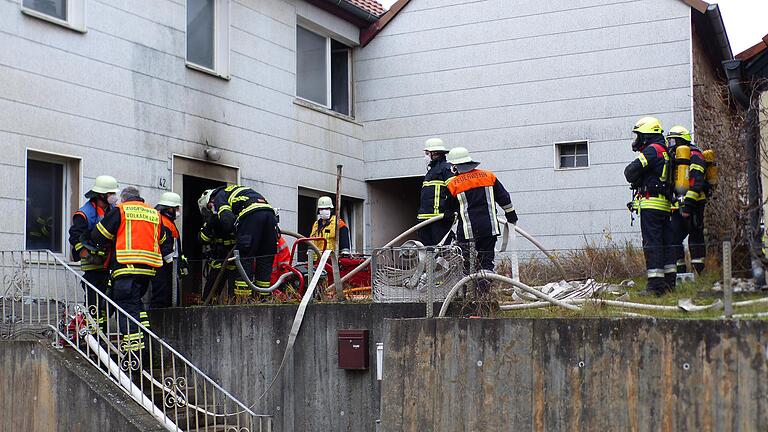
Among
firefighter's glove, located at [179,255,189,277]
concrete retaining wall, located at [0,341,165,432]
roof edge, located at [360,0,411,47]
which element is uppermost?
roof edge, located at [360,0,411,47]

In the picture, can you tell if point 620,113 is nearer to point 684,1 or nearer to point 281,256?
point 684,1

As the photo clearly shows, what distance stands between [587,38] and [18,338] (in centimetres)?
946

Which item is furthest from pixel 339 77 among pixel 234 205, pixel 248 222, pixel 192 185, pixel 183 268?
pixel 183 268

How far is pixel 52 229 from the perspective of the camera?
11.3 m

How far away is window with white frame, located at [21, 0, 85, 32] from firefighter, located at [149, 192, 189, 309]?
7.42ft

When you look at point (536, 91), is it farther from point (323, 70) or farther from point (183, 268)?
point (183, 268)

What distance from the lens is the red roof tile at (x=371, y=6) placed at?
16.5m

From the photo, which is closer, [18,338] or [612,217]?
[18,338]

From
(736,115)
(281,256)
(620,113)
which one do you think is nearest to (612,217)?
(620,113)

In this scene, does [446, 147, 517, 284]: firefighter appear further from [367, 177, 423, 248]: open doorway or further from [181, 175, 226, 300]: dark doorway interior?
[367, 177, 423, 248]: open doorway

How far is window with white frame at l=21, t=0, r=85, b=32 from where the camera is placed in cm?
1113

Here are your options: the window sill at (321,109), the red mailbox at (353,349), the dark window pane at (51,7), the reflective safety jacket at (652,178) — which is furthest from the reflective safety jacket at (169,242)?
the reflective safety jacket at (652,178)

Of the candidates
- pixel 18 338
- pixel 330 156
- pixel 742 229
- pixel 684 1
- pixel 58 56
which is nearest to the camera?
pixel 742 229

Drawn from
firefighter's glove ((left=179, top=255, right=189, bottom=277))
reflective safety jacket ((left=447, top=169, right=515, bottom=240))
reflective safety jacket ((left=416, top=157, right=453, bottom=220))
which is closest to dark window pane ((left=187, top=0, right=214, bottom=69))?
firefighter's glove ((left=179, top=255, right=189, bottom=277))
